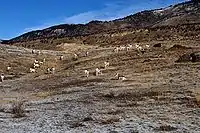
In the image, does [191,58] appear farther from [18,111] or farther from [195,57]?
[18,111]

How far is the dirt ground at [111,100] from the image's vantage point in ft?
74.7

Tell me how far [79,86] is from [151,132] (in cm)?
1852

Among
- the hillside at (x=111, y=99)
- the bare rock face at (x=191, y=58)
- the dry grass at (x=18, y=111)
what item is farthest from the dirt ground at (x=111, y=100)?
the bare rock face at (x=191, y=58)

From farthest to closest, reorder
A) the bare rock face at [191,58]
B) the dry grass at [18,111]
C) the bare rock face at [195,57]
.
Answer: the bare rock face at [191,58], the bare rock face at [195,57], the dry grass at [18,111]

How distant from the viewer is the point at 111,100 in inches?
1178

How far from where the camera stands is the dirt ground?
74.7ft

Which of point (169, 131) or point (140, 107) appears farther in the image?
point (140, 107)

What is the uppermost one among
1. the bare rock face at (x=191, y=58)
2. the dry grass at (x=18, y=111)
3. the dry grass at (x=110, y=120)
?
the bare rock face at (x=191, y=58)

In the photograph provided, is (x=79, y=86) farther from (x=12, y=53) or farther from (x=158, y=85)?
(x=12, y=53)

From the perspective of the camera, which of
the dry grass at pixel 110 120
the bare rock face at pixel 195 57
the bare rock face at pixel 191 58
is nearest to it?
the dry grass at pixel 110 120

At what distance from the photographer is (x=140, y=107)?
26453mm

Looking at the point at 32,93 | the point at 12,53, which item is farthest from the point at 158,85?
the point at 12,53

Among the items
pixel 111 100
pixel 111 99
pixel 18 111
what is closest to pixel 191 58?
pixel 111 99

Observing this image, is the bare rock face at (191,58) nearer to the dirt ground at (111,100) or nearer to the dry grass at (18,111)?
the dirt ground at (111,100)
